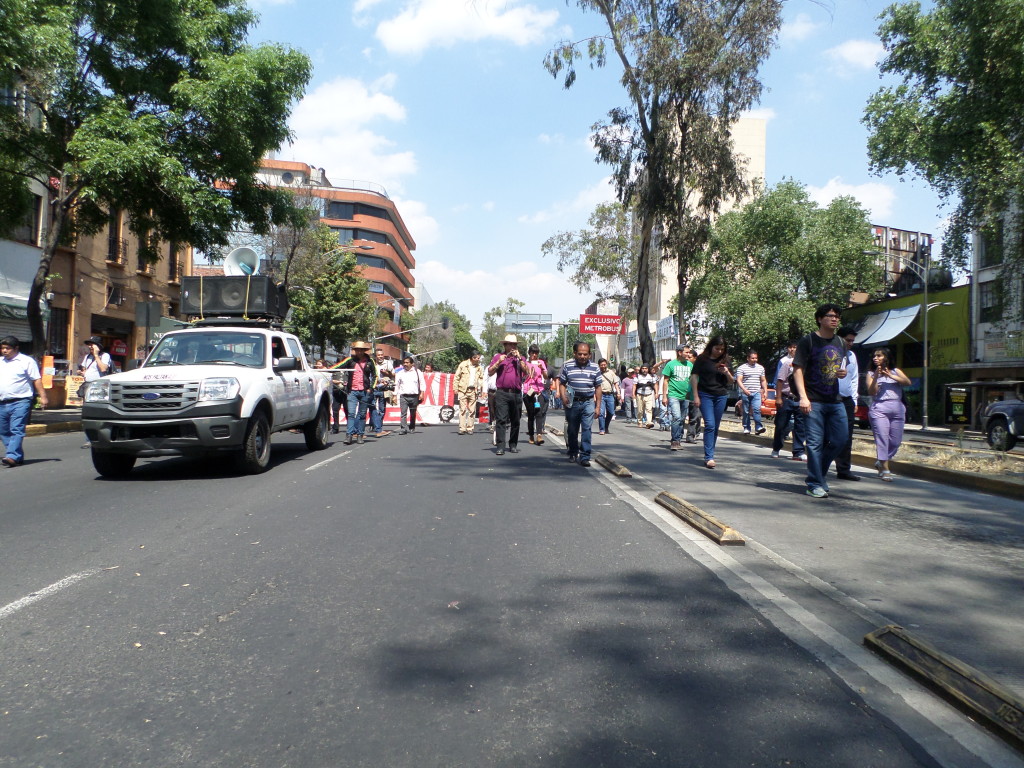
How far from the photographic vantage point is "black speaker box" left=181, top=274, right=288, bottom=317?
13172mm

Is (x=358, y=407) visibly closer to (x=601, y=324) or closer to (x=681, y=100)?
(x=681, y=100)

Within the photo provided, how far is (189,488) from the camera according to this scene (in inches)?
331

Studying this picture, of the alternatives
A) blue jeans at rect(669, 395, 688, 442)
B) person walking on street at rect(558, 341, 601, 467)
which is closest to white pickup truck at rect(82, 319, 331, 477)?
person walking on street at rect(558, 341, 601, 467)

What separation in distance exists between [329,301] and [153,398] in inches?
1398

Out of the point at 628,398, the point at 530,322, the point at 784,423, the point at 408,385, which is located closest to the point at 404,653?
the point at 784,423

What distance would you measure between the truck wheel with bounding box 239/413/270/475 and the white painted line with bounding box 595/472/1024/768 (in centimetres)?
570

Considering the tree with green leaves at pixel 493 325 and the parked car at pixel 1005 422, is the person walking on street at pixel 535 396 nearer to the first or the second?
the parked car at pixel 1005 422

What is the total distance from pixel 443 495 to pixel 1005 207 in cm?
1861

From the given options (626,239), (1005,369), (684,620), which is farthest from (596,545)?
(626,239)

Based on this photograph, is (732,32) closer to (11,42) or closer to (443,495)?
(11,42)

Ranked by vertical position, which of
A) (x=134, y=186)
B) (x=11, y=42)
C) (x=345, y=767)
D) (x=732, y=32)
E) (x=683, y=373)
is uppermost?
(x=732, y=32)

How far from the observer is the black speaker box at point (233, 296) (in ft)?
43.2

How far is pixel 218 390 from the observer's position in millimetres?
9008

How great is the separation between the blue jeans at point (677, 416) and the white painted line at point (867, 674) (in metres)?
8.88
